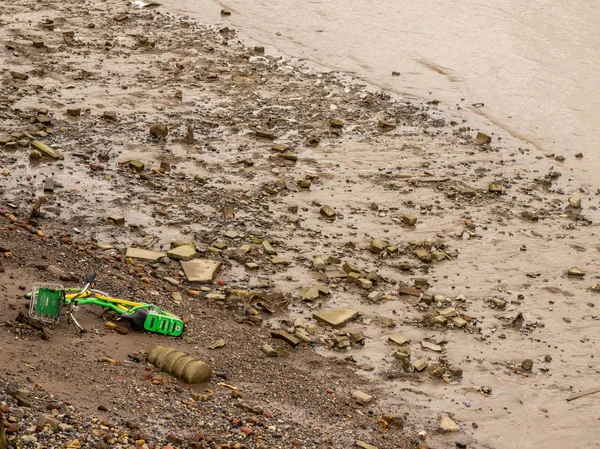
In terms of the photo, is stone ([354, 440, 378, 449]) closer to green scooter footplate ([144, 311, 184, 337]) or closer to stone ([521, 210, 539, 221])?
green scooter footplate ([144, 311, 184, 337])

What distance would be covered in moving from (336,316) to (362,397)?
1.41 meters

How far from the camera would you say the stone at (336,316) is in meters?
8.66

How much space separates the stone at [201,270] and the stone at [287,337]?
1.14m

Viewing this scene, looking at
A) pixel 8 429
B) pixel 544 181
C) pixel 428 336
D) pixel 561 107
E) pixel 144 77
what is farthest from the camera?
pixel 561 107

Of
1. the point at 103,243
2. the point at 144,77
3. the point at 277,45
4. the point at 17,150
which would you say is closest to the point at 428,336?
the point at 103,243

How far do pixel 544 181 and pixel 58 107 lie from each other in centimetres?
738

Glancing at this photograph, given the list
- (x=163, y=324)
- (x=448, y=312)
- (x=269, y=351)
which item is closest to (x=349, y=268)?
(x=448, y=312)

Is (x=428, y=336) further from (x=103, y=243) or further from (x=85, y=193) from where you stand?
(x=85, y=193)

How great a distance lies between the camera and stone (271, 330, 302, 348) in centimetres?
817

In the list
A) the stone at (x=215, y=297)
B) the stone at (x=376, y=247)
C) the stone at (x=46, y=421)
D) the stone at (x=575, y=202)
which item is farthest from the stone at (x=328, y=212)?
the stone at (x=46, y=421)

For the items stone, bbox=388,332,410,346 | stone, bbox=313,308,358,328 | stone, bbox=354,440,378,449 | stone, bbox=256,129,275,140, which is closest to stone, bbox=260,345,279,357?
stone, bbox=313,308,358,328

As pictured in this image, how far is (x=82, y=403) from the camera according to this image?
6.12 m

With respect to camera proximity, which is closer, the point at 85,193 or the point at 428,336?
the point at 428,336

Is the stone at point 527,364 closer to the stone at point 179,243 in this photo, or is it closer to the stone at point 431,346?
the stone at point 431,346
